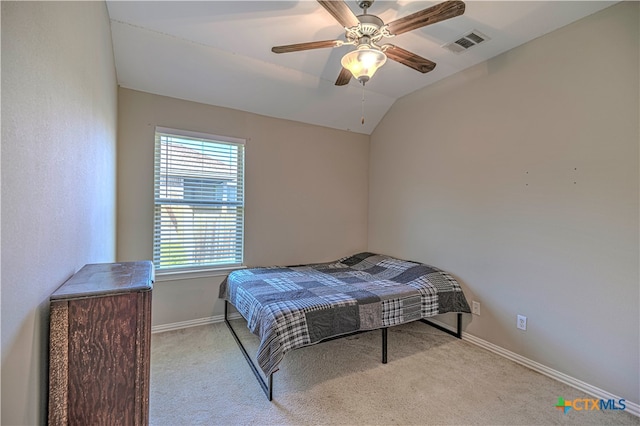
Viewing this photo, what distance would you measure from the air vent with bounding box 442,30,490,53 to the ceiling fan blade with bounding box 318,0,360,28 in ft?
3.98

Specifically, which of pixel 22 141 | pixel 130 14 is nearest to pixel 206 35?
pixel 130 14

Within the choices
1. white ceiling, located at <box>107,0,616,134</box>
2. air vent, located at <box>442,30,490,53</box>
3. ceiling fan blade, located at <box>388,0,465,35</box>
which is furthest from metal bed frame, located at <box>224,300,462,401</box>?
air vent, located at <box>442,30,490,53</box>

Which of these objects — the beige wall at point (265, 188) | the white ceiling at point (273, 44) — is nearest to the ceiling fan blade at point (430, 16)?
the white ceiling at point (273, 44)

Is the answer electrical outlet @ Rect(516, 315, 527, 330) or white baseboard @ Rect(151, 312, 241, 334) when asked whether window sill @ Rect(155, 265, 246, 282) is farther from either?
electrical outlet @ Rect(516, 315, 527, 330)

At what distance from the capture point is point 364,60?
68.1 inches

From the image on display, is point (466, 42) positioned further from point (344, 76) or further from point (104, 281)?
point (104, 281)

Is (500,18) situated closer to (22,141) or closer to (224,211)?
(22,141)

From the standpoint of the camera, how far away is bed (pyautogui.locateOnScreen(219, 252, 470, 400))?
1.97 meters

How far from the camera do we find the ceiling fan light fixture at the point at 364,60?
5.60ft

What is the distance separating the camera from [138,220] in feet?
9.22

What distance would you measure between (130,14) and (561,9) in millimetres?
3141

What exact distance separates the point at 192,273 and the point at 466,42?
134 inches

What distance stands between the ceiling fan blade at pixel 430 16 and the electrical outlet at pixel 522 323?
239cm

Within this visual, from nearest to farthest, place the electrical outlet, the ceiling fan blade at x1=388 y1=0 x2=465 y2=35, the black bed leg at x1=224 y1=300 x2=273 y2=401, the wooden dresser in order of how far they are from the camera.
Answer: the wooden dresser, the ceiling fan blade at x1=388 y1=0 x2=465 y2=35, the black bed leg at x1=224 y1=300 x2=273 y2=401, the electrical outlet
